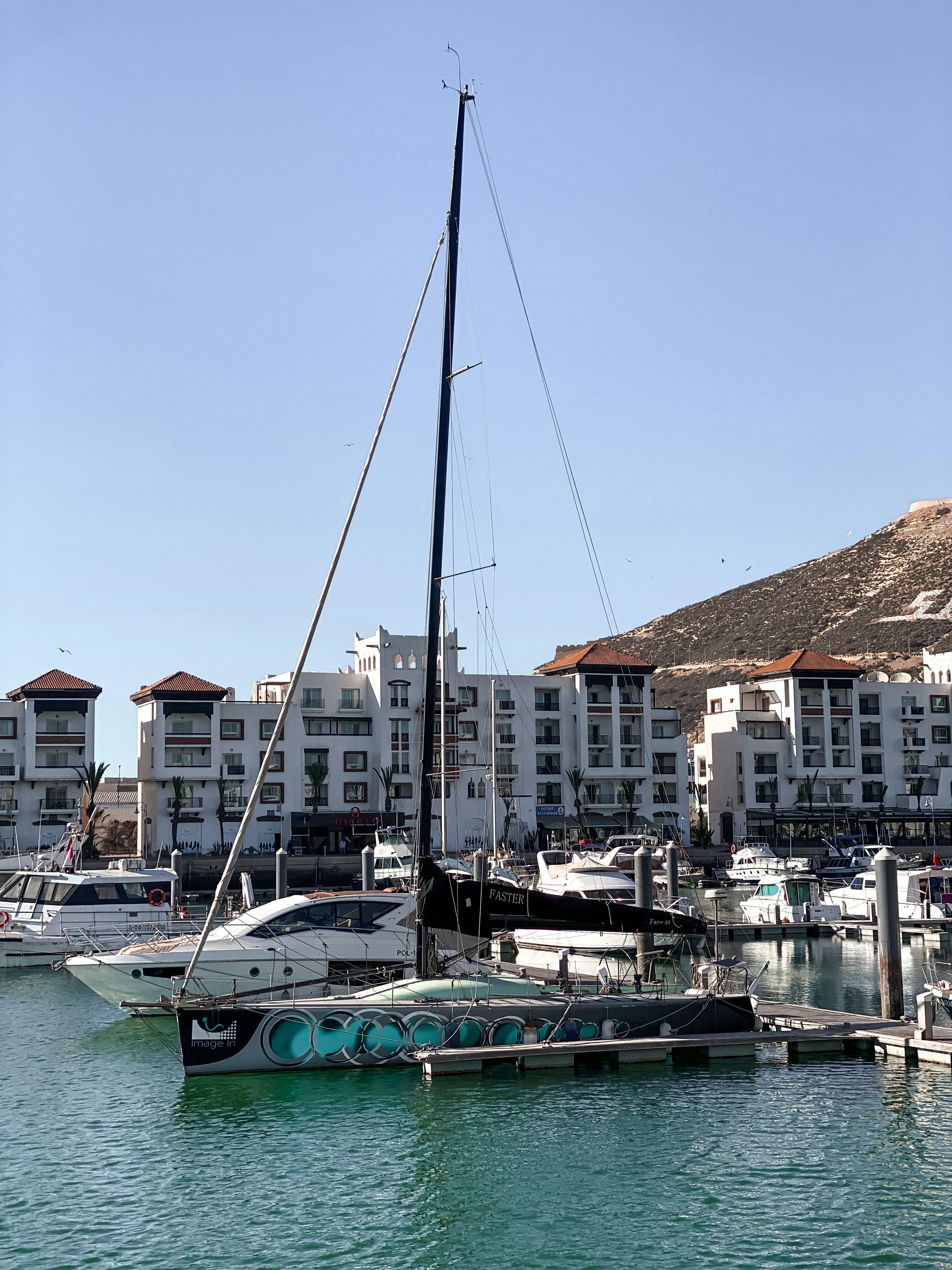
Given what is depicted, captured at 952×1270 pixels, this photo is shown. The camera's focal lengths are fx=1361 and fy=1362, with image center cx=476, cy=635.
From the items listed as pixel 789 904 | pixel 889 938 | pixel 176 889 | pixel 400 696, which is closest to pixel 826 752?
pixel 400 696

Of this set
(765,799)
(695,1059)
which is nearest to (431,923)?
(695,1059)

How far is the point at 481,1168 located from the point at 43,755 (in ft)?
251

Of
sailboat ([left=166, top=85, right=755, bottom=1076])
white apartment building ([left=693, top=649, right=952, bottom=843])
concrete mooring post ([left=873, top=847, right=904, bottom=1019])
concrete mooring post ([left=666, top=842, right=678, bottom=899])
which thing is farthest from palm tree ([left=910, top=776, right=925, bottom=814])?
sailboat ([left=166, top=85, right=755, bottom=1076])

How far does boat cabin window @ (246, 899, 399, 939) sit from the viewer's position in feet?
103

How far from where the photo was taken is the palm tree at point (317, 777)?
93.8 m

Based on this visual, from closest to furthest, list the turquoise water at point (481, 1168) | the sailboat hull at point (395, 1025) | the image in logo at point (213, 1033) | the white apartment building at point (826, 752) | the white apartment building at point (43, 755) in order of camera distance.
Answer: the turquoise water at point (481, 1168)
the image in logo at point (213, 1033)
the sailboat hull at point (395, 1025)
the white apartment building at point (43, 755)
the white apartment building at point (826, 752)

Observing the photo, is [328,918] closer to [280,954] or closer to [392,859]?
[280,954]

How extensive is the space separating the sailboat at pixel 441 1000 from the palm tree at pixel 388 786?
67.0 meters

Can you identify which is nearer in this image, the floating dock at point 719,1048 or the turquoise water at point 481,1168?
the turquoise water at point 481,1168

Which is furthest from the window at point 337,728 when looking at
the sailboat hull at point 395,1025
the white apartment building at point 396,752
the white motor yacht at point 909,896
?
the sailboat hull at point 395,1025

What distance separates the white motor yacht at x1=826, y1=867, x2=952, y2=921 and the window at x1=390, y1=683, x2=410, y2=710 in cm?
4095

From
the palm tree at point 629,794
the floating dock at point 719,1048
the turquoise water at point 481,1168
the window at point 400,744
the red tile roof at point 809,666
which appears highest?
the red tile roof at point 809,666

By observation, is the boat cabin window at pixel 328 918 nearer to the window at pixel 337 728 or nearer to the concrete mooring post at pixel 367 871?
the concrete mooring post at pixel 367 871

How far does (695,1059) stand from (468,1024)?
461 cm
